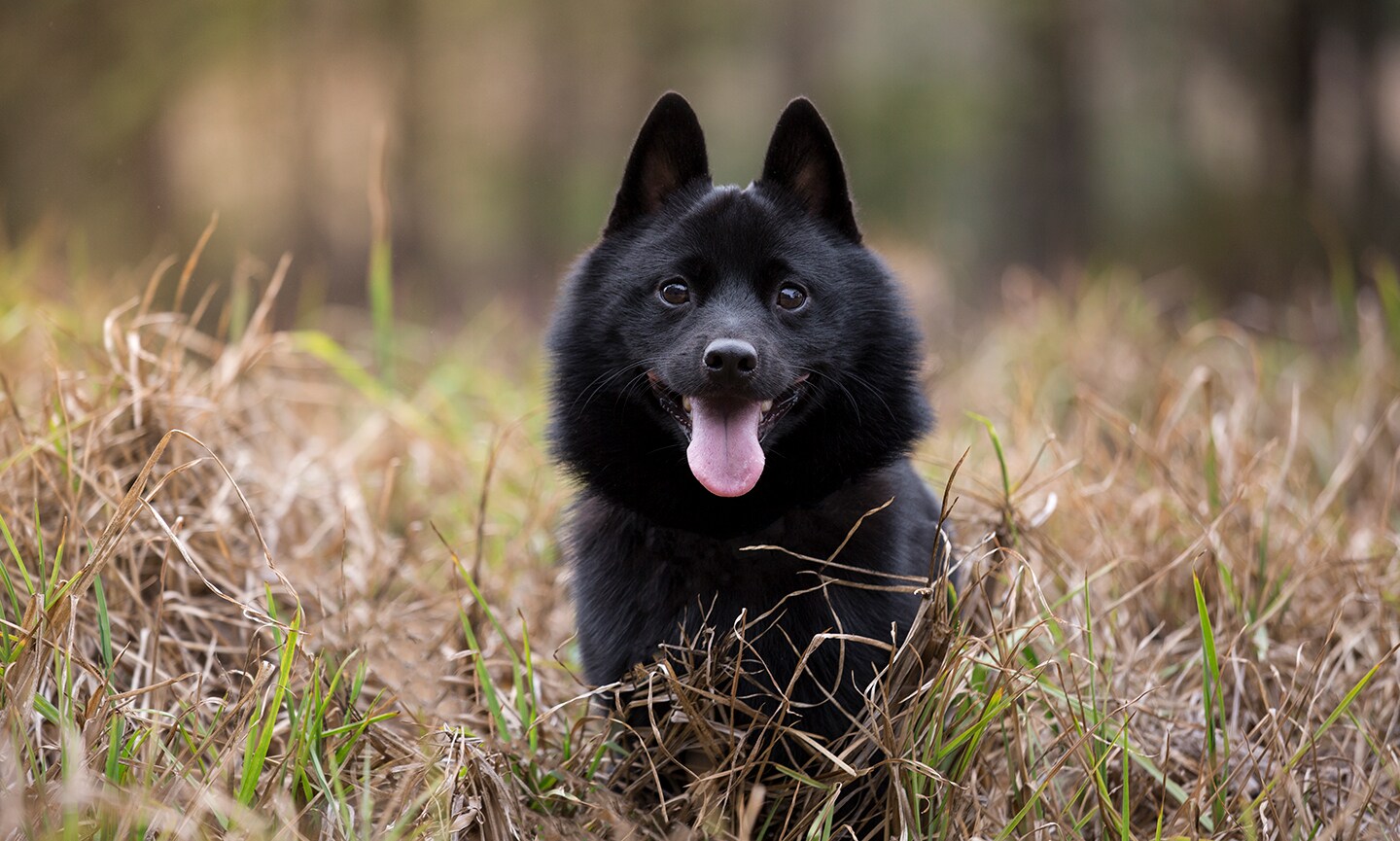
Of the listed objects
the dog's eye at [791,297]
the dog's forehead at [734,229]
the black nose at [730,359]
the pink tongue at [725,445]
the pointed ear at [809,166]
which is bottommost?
the pink tongue at [725,445]

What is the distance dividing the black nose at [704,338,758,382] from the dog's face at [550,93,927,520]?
3 centimetres

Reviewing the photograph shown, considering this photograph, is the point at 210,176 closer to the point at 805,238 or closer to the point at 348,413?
the point at 348,413

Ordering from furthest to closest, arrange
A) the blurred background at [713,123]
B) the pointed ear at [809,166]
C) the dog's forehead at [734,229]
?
the blurred background at [713,123] < the pointed ear at [809,166] < the dog's forehead at [734,229]

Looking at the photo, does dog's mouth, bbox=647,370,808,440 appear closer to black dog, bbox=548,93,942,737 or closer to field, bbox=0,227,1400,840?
black dog, bbox=548,93,942,737

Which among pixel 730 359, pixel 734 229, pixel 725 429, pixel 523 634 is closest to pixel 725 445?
pixel 725 429

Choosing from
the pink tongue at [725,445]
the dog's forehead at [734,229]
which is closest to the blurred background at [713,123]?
the dog's forehead at [734,229]

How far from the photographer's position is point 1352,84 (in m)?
8.40

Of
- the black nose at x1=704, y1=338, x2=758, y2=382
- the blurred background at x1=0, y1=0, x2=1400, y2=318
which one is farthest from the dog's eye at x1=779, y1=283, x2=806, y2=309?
the blurred background at x1=0, y1=0, x2=1400, y2=318

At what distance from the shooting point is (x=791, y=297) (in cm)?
236

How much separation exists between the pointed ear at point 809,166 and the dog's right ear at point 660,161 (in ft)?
0.55

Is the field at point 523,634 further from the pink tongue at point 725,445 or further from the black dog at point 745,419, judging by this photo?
the pink tongue at point 725,445

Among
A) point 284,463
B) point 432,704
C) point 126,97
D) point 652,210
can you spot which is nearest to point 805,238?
point 652,210

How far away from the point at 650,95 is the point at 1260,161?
17.0 feet

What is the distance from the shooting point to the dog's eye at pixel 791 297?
7.72ft
